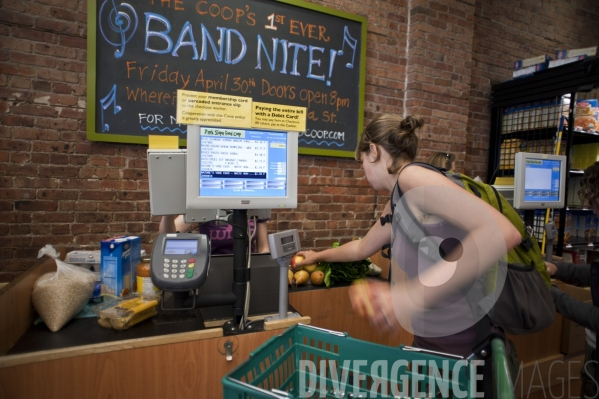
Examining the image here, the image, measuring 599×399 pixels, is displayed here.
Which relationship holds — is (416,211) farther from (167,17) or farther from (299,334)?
(167,17)

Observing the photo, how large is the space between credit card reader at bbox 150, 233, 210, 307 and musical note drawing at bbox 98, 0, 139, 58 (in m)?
1.80

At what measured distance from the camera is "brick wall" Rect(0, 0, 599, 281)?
7.05 feet

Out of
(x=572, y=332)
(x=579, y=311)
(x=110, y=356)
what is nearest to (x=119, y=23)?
(x=110, y=356)

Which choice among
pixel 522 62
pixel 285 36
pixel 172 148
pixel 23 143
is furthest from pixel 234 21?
A: pixel 522 62

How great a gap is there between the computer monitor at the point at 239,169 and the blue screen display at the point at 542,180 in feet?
7.07

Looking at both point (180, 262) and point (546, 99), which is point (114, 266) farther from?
point (546, 99)

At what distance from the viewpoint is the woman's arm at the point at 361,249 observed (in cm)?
154

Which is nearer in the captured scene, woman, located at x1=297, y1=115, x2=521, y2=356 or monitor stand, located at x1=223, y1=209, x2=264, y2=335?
woman, located at x1=297, y1=115, x2=521, y2=356

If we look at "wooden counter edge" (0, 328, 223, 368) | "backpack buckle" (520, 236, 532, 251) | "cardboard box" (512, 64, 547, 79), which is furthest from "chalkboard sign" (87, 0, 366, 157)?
"backpack buckle" (520, 236, 532, 251)

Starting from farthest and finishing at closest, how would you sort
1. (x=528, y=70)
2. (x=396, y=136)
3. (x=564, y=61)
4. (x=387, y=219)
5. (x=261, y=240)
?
(x=528, y=70), (x=564, y=61), (x=261, y=240), (x=387, y=219), (x=396, y=136)

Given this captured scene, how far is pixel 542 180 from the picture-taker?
8.83ft

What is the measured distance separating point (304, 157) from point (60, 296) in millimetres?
2103

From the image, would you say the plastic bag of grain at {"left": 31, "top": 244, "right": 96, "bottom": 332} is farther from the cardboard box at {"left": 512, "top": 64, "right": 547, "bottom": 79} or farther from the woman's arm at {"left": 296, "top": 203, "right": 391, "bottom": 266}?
the cardboard box at {"left": 512, "top": 64, "right": 547, "bottom": 79}

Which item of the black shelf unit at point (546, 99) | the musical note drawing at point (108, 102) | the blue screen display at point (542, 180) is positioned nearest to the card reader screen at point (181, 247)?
the musical note drawing at point (108, 102)
